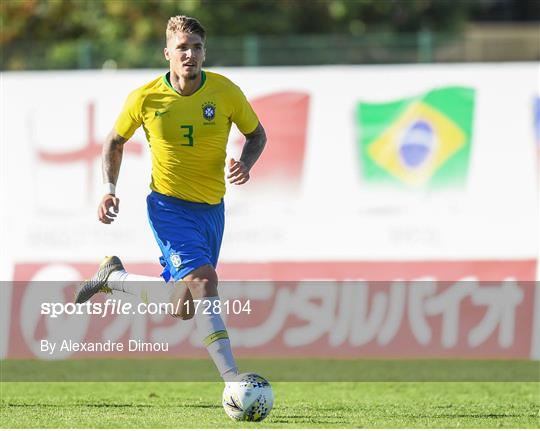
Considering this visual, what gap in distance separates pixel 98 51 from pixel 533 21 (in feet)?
82.4

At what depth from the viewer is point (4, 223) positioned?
13.7m

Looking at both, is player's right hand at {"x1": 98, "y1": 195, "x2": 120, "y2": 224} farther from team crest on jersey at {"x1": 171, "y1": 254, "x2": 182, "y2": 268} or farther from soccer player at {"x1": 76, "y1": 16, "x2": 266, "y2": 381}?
team crest on jersey at {"x1": 171, "y1": 254, "x2": 182, "y2": 268}

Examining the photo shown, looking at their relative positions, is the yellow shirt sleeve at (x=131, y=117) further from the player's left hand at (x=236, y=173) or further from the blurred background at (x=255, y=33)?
the blurred background at (x=255, y=33)

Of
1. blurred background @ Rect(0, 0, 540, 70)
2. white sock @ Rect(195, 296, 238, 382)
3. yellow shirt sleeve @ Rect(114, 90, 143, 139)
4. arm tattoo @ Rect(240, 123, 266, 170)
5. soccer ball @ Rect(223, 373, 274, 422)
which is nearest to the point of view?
soccer ball @ Rect(223, 373, 274, 422)

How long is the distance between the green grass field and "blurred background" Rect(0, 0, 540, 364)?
206 centimetres

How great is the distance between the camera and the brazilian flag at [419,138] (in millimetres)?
13820

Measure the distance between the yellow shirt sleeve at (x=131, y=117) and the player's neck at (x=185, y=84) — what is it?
24 cm

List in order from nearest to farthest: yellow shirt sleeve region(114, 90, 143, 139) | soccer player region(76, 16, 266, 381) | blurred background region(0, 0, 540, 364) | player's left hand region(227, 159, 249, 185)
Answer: player's left hand region(227, 159, 249, 185) < soccer player region(76, 16, 266, 381) < yellow shirt sleeve region(114, 90, 143, 139) < blurred background region(0, 0, 540, 364)

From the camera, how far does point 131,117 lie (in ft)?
28.1

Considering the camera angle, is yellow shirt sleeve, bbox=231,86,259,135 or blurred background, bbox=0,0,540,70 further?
blurred background, bbox=0,0,540,70

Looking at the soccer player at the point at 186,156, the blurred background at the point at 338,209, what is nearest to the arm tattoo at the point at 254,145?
the soccer player at the point at 186,156

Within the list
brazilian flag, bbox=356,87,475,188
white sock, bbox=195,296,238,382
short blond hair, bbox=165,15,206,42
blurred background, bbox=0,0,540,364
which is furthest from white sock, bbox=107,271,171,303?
brazilian flag, bbox=356,87,475,188

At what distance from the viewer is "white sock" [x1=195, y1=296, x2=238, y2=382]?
802cm

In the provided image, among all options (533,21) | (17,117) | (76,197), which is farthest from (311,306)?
(533,21)
